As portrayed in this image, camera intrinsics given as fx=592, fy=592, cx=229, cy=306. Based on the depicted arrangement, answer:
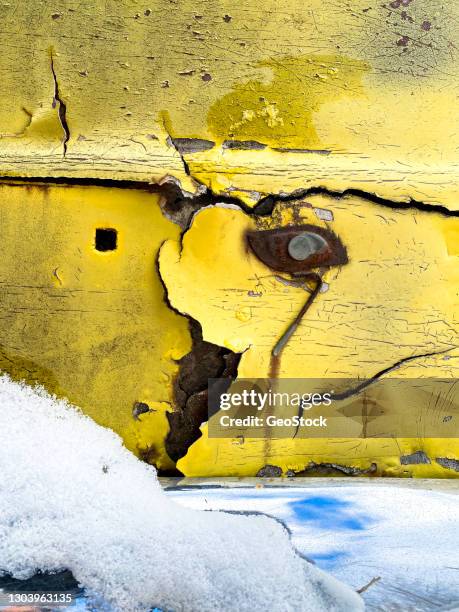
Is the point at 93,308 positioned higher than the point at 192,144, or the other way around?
the point at 192,144

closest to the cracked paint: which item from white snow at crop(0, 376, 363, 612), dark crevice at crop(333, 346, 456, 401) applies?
dark crevice at crop(333, 346, 456, 401)

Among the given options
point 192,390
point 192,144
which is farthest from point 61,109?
point 192,390

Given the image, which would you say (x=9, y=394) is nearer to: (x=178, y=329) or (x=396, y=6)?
(x=178, y=329)

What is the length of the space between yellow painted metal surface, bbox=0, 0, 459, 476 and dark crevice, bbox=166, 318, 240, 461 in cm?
3

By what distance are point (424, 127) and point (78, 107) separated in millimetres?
890

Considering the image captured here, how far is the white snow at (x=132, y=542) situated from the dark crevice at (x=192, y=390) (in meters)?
0.17

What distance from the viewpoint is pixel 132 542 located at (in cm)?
102

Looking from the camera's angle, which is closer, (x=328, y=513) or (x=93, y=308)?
(x=328, y=513)

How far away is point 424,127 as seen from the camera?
60.4 inches

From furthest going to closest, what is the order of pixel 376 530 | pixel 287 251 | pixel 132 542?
pixel 287 251, pixel 376 530, pixel 132 542

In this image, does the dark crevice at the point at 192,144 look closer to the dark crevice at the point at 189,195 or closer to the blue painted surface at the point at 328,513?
the dark crevice at the point at 189,195

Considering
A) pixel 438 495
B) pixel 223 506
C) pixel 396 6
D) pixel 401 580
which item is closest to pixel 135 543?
pixel 223 506

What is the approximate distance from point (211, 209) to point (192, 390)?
0.46 meters

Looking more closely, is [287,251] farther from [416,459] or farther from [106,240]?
[416,459]
